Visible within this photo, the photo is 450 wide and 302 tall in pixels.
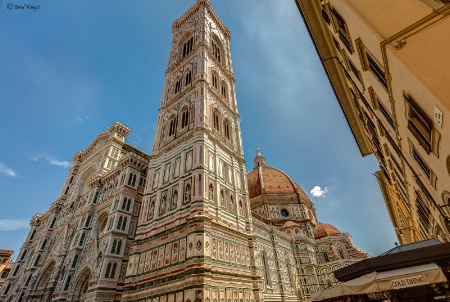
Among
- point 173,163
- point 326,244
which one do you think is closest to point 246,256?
point 173,163

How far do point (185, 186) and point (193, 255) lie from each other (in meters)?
5.44

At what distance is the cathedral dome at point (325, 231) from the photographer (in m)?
44.5

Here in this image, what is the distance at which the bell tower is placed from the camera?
14773mm

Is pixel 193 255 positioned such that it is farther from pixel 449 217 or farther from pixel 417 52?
pixel 417 52

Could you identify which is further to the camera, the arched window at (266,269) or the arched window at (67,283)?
the arched window at (266,269)

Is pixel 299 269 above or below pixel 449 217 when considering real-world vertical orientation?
above

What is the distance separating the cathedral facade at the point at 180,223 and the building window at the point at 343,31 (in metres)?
12.0

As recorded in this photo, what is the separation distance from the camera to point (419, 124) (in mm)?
6551


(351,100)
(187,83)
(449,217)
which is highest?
(187,83)

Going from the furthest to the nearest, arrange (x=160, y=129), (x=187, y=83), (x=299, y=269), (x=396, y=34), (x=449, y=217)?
(x=299, y=269) < (x=187, y=83) < (x=160, y=129) < (x=449, y=217) < (x=396, y=34)

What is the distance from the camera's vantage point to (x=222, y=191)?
19.3 m

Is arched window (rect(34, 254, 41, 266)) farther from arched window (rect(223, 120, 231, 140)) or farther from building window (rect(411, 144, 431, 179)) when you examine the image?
building window (rect(411, 144, 431, 179))

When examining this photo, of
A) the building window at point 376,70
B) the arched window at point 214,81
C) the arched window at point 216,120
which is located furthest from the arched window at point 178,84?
the building window at point 376,70

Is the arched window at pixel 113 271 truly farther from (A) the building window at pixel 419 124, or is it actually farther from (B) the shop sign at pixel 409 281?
(A) the building window at pixel 419 124
